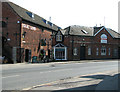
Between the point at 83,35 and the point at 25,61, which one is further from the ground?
the point at 83,35

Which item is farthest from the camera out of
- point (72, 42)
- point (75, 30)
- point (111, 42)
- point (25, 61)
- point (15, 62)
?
point (111, 42)

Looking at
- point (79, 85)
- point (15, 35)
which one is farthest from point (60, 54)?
point (79, 85)

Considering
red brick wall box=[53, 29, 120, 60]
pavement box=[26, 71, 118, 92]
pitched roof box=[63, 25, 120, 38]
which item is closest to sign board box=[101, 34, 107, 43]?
red brick wall box=[53, 29, 120, 60]

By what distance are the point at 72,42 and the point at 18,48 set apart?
43.4ft

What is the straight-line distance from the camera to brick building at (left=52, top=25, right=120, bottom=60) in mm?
37250

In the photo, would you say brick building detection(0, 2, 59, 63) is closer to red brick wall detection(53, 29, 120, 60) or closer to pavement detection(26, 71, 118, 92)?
red brick wall detection(53, 29, 120, 60)

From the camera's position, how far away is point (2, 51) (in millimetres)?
29422

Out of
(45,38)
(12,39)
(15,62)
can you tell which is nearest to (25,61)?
(15,62)

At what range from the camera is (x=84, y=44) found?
38.9m

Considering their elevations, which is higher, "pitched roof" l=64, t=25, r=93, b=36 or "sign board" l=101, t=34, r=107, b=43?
"pitched roof" l=64, t=25, r=93, b=36

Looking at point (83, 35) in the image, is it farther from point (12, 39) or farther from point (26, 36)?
point (12, 39)

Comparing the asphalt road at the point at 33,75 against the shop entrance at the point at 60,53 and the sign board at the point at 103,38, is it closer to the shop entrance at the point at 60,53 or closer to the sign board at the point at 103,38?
the shop entrance at the point at 60,53

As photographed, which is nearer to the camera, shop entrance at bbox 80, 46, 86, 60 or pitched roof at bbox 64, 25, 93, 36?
pitched roof at bbox 64, 25, 93, 36

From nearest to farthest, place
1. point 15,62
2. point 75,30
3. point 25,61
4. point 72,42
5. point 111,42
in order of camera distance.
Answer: point 15,62 → point 25,61 → point 72,42 → point 75,30 → point 111,42
